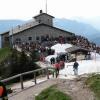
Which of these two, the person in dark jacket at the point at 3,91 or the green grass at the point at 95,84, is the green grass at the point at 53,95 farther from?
the person in dark jacket at the point at 3,91

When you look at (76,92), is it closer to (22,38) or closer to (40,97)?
(40,97)

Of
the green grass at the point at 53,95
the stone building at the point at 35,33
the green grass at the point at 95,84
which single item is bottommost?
the green grass at the point at 53,95

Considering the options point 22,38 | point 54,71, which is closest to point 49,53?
point 54,71

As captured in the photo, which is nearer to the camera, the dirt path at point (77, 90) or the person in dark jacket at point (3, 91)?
the person in dark jacket at point (3, 91)

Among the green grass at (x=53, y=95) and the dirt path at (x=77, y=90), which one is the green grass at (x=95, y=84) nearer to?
the dirt path at (x=77, y=90)

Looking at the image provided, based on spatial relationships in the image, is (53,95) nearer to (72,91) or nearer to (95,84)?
(72,91)

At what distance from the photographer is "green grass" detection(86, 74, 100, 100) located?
17062 mm

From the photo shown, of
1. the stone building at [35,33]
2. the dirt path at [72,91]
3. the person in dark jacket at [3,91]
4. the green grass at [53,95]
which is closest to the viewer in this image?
the person in dark jacket at [3,91]

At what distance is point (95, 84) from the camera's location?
1795cm

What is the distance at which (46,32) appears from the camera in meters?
86.8

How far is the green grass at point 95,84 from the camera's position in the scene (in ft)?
56.0

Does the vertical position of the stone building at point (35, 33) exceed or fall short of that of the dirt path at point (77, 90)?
it exceeds it

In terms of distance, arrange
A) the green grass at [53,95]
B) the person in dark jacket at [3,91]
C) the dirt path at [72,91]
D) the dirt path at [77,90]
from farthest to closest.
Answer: the dirt path at [72,91]
the dirt path at [77,90]
the green grass at [53,95]
the person in dark jacket at [3,91]

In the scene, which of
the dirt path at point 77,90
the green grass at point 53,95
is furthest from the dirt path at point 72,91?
the green grass at point 53,95
